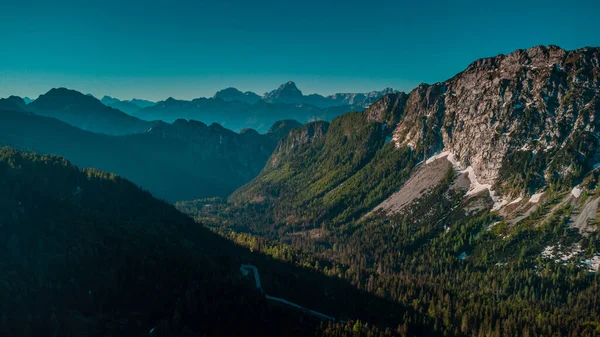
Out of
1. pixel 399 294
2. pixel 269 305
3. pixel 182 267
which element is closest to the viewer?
pixel 269 305

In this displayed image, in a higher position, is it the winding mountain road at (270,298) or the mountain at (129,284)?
the mountain at (129,284)

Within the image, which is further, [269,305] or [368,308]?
[368,308]

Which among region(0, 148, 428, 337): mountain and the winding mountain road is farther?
the winding mountain road

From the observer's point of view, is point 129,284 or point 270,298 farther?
point 270,298

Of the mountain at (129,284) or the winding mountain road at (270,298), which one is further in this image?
the winding mountain road at (270,298)

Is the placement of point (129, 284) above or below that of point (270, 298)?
above

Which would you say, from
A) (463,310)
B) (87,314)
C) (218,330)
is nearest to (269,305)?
(218,330)

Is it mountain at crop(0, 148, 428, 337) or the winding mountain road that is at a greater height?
mountain at crop(0, 148, 428, 337)

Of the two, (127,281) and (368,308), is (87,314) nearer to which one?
(127,281)
